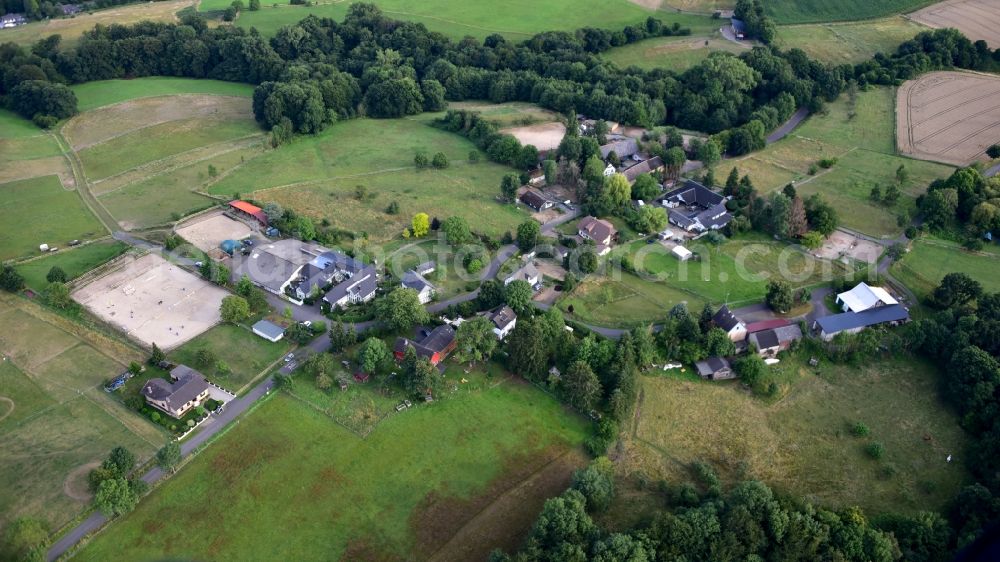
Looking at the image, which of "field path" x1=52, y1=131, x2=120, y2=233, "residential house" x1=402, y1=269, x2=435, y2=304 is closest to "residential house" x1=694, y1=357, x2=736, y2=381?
"residential house" x1=402, y1=269, x2=435, y2=304

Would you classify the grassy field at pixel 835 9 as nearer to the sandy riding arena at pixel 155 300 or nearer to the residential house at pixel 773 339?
the residential house at pixel 773 339

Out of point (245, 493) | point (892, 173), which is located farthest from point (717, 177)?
point (245, 493)

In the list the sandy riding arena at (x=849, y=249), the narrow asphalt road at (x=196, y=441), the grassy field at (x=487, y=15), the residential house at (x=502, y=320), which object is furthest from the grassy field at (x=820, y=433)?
the grassy field at (x=487, y=15)

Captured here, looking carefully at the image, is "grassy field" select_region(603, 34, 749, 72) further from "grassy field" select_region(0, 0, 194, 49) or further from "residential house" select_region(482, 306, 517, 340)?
"grassy field" select_region(0, 0, 194, 49)

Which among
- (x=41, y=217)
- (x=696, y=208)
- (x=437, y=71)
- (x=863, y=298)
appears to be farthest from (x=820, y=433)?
(x=41, y=217)

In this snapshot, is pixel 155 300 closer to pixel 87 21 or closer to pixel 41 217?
pixel 41 217
